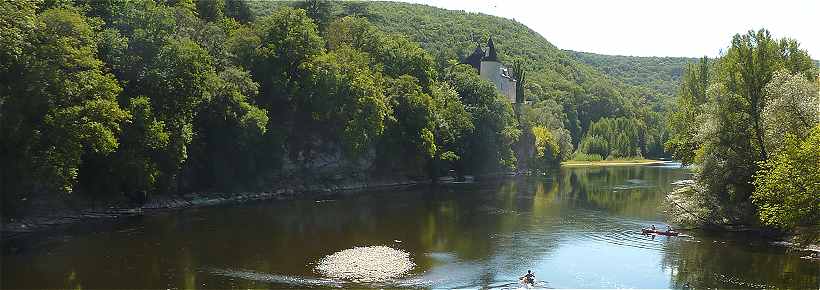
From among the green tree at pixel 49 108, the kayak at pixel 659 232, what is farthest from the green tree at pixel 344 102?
the kayak at pixel 659 232

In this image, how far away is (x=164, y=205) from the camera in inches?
2247

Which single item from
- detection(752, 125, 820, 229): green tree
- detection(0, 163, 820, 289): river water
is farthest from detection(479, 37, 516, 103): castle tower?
detection(752, 125, 820, 229): green tree

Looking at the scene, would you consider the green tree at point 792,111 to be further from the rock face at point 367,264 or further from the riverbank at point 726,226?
the rock face at point 367,264

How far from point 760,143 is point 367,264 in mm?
26376

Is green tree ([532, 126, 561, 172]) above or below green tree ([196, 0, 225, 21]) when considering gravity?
below

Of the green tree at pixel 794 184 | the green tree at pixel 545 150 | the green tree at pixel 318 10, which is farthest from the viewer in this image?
the green tree at pixel 545 150

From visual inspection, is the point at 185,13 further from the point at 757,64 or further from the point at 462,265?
the point at 757,64

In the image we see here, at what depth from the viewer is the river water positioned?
1296 inches

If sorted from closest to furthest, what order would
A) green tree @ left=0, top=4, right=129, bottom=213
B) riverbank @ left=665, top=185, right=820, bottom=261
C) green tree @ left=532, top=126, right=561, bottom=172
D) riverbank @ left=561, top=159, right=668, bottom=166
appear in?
riverbank @ left=665, top=185, right=820, bottom=261
green tree @ left=0, top=4, right=129, bottom=213
green tree @ left=532, top=126, right=561, bottom=172
riverbank @ left=561, top=159, right=668, bottom=166

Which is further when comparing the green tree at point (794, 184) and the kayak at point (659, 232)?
the kayak at point (659, 232)

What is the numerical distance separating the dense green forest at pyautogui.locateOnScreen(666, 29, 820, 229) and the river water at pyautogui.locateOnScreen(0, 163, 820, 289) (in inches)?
91.6

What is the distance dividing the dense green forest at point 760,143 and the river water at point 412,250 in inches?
91.6

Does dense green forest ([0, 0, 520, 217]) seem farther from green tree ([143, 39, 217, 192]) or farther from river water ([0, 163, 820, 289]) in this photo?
river water ([0, 163, 820, 289])

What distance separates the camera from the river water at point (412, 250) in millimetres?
32906
